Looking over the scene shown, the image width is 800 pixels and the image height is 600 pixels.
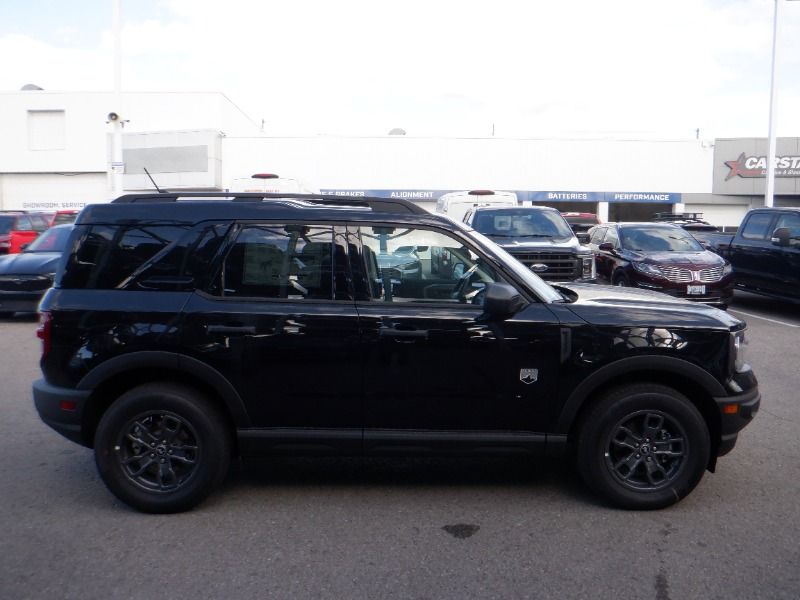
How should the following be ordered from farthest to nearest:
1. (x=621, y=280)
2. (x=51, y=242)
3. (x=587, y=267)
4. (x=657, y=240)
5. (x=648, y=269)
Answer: (x=657, y=240), (x=51, y=242), (x=621, y=280), (x=648, y=269), (x=587, y=267)

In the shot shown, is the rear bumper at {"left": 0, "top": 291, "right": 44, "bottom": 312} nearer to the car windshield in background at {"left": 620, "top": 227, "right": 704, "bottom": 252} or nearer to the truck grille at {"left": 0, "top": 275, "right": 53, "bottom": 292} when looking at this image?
the truck grille at {"left": 0, "top": 275, "right": 53, "bottom": 292}

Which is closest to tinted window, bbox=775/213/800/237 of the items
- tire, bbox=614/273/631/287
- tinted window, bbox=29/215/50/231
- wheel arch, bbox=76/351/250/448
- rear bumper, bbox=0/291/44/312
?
tire, bbox=614/273/631/287

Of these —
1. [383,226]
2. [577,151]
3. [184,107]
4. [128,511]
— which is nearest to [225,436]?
[128,511]

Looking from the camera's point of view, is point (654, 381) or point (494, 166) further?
point (494, 166)

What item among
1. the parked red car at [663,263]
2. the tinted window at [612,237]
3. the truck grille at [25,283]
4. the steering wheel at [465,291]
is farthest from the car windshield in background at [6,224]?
the steering wheel at [465,291]

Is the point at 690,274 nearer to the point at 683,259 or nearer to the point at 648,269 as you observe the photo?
the point at 683,259

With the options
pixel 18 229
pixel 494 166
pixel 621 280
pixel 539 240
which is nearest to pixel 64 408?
pixel 539 240

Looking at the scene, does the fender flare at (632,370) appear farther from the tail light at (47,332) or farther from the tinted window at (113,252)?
the tail light at (47,332)

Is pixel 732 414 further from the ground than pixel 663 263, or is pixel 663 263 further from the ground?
pixel 663 263

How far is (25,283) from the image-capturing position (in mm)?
12953

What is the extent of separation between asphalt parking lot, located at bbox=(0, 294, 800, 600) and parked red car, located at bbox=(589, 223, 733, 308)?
7417 millimetres

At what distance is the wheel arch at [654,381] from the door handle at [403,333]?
958mm

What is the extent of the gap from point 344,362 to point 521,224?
969 cm

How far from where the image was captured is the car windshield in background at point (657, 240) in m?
14.7
